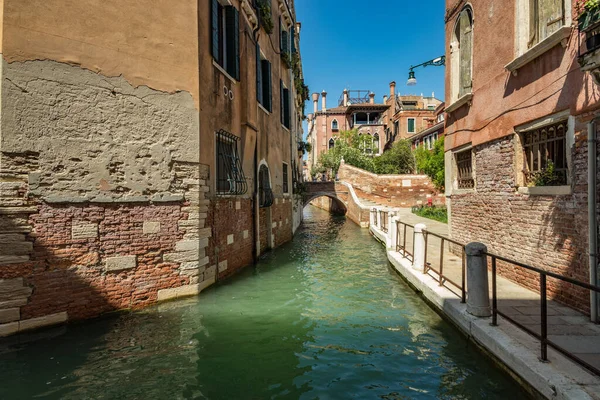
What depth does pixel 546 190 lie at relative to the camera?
17.7 ft

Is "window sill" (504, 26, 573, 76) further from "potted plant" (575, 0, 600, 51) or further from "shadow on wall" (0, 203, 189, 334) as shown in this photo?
"shadow on wall" (0, 203, 189, 334)

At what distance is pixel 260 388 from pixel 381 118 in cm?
4522

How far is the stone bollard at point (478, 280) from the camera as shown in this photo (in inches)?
174

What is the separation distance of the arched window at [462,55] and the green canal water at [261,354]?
495 centimetres

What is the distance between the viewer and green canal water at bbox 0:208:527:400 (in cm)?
359

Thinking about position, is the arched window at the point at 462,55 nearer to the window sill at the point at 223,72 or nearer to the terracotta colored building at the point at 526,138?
the terracotta colored building at the point at 526,138

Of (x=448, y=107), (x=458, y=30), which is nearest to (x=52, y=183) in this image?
(x=448, y=107)

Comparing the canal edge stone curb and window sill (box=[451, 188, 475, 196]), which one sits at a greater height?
window sill (box=[451, 188, 475, 196])

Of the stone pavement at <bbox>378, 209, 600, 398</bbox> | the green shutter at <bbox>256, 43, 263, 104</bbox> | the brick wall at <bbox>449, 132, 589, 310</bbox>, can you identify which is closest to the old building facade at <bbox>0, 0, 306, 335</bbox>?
the green shutter at <bbox>256, 43, 263, 104</bbox>

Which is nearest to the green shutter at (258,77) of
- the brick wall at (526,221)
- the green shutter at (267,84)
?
the green shutter at (267,84)

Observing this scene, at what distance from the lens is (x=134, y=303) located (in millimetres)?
5961

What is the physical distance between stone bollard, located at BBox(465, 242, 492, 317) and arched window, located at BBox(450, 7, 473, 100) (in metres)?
4.81

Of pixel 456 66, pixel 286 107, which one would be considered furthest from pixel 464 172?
pixel 286 107

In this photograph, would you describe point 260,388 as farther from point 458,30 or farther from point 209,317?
point 458,30
